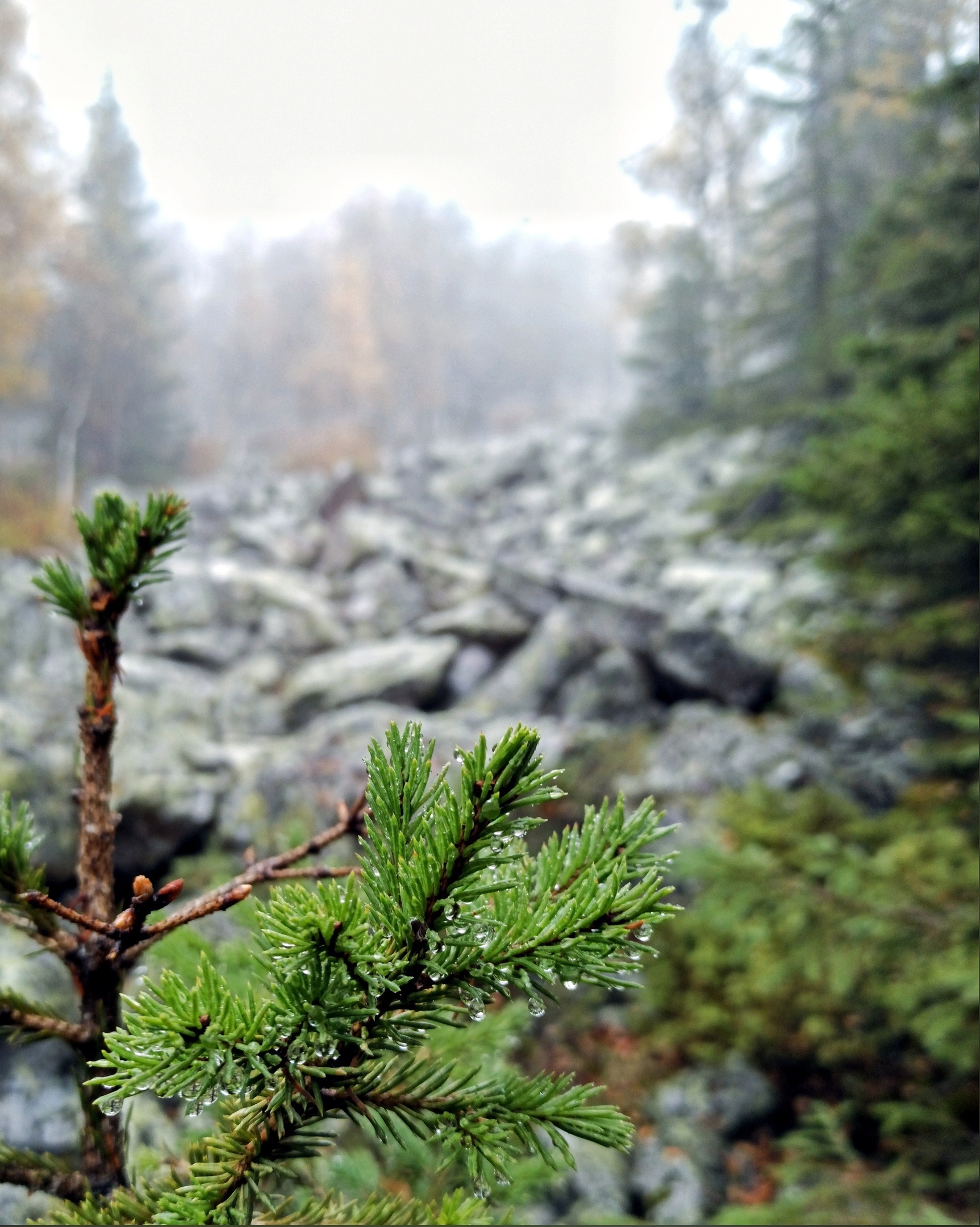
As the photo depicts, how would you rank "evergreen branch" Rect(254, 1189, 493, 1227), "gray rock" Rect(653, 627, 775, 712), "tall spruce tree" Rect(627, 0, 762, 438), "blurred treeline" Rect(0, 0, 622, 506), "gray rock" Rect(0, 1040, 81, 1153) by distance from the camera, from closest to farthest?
"evergreen branch" Rect(254, 1189, 493, 1227) < "gray rock" Rect(0, 1040, 81, 1153) < "gray rock" Rect(653, 627, 775, 712) < "blurred treeline" Rect(0, 0, 622, 506) < "tall spruce tree" Rect(627, 0, 762, 438)

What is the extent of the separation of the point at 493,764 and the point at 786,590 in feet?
25.4

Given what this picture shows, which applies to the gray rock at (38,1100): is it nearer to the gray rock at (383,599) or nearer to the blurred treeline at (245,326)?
the blurred treeline at (245,326)

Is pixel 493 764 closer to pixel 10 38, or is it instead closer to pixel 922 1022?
pixel 922 1022

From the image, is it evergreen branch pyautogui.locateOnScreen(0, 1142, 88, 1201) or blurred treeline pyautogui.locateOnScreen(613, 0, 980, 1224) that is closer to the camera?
evergreen branch pyautogui.locateOnScreen(0, 1142, 88, 1201)

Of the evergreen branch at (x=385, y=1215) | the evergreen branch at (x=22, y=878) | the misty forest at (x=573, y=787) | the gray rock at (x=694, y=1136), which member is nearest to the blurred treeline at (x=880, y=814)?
the misty forest at (x=573, y=787)

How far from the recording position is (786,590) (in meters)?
7.58

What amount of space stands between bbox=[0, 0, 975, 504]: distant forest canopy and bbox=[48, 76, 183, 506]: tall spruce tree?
0.09 m

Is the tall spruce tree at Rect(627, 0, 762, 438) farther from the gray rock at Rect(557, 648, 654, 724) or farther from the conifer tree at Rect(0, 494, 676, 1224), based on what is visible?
the conifer tree at Rect(0, 494, 676, 1224)

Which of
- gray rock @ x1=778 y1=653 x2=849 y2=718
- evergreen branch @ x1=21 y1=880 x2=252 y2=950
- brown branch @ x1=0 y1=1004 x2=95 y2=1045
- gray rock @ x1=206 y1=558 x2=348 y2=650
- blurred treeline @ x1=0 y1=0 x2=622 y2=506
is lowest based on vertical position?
brown branch @ x1=0 y1=1004 x2=95 y2=1045

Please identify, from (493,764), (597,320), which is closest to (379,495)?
(493,764)

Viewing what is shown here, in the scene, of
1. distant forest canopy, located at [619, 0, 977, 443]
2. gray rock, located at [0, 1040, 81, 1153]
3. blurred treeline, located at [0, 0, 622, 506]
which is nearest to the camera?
gray rock, located at [0, 1040, 81, 1153]

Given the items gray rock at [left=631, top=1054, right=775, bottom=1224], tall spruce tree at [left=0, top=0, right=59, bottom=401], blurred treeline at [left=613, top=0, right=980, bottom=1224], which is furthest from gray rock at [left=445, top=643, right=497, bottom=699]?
tall spruce tree at [left=0, top=0, right=59, bottom=401]

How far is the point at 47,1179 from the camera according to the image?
0.92 m

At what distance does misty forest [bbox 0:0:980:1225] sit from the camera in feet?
2.31
